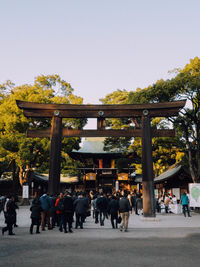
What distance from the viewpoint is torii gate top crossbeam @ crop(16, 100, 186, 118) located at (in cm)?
1648

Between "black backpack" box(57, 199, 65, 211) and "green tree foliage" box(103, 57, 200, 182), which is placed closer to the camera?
"black backpack" box(57, 199, 65, 211)

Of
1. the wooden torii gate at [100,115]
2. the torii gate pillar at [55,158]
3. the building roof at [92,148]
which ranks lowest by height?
the torii gate pillar at [55,158]

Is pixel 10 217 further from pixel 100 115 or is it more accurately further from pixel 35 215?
pixel 100 115

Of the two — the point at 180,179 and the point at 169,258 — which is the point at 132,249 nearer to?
the point at 169,258

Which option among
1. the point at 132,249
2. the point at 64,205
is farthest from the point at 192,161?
the point at 132,249

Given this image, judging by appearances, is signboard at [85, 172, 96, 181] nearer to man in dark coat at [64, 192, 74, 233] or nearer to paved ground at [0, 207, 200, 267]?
man in dark coat at [64, 192, 74, 233]

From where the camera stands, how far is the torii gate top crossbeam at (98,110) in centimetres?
1648

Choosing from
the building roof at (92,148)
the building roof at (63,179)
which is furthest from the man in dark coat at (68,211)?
the building roof at (63,179)

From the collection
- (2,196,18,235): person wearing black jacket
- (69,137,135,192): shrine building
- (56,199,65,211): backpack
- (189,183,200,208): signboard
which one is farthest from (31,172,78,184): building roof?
(2,196,18,235): person wearing black jacket

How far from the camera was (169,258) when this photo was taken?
657cm

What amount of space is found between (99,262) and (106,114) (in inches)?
451

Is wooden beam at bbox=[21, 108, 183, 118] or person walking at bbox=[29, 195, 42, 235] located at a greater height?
wooden beam at bbox=[21, 108, 183, 118]

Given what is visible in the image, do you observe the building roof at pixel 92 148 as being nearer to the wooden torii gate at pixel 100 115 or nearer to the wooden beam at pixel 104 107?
the wooden torii gate at pixel 100 115

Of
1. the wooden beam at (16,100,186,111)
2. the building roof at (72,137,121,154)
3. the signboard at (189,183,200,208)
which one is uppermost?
the building roof at (72,137,121,154)
